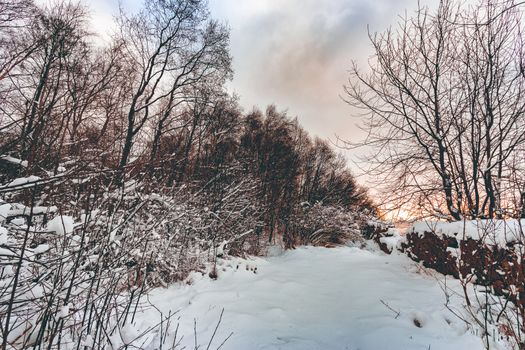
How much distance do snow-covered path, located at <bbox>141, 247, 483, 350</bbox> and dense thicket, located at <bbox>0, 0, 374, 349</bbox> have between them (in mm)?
980

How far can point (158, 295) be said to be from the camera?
15.7 ft

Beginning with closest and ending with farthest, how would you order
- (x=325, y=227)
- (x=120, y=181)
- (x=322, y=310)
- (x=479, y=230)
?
(x=120, y=181)
(x=322, y=310)
(x=479, y=230)
(x=325, y=227)

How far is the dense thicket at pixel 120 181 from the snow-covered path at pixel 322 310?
980 mm

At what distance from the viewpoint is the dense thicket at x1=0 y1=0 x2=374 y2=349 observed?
5.45 ft

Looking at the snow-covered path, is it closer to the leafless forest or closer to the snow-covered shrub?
the leafless forest

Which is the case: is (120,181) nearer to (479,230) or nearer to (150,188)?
(150,188)

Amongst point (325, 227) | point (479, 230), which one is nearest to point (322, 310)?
point (479, 230)

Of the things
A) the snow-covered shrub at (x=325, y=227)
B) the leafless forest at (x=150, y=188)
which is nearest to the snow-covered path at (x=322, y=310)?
the leafless forest at (x=150, y=188)

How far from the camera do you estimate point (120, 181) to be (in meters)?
2.92

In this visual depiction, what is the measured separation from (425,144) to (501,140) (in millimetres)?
1494

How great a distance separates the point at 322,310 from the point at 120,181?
3.72 m

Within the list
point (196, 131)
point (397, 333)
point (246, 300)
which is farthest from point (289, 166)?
point (397, 333)

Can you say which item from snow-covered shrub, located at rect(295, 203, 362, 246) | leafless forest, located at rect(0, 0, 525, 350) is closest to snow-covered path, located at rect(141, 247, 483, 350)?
leafless forest, located at rect(0, 0, 525, 350)

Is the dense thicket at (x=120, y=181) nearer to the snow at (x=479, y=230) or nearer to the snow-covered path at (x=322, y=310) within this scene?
the snow-covered path at (x=322, y=310)
